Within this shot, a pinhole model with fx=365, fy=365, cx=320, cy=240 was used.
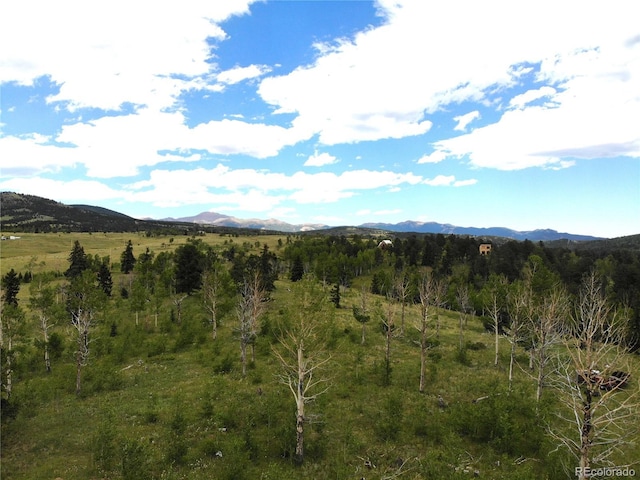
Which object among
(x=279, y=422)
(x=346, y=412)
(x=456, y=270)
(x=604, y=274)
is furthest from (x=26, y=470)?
(x=604, y=274)

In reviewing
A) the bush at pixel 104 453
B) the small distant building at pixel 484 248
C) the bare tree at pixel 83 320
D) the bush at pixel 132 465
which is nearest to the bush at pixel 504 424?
the bush at pixel 132 465

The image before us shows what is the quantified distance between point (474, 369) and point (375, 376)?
1250 cm

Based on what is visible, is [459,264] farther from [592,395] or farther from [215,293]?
[592,395]

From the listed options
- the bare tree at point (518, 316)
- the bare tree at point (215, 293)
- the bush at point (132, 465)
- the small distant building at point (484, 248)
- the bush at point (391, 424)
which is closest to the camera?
the bush at point (132, 465)

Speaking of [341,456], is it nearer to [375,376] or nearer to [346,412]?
[346,412]

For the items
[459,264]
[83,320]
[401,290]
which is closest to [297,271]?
[401,290]

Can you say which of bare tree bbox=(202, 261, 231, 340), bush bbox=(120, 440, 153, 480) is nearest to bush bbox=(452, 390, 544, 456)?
bush bbox=(120, 440, 153, 480)

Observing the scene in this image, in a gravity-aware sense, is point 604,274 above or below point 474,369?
above

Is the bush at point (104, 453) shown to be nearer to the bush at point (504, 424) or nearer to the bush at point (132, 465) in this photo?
the bush at point (132, 465)

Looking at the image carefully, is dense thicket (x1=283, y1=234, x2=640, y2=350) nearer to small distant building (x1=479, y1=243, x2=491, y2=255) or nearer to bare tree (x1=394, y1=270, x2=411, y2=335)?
small distant building (x1=479, y1=243, x2=491, y2=255)

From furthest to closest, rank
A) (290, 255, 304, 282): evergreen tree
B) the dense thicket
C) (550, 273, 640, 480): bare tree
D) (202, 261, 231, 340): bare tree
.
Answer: (290, 255, 304, 282): evergreen tree < the dense thicket < (202, 261, 231, 340): bare tree < (550, 273, 640, 480): bare tree

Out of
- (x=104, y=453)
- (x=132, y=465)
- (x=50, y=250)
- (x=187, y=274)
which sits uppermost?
(x=187, y=274)

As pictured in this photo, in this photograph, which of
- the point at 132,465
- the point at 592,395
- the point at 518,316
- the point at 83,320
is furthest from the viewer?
the point at 518,316

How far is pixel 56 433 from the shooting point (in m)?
24.1
